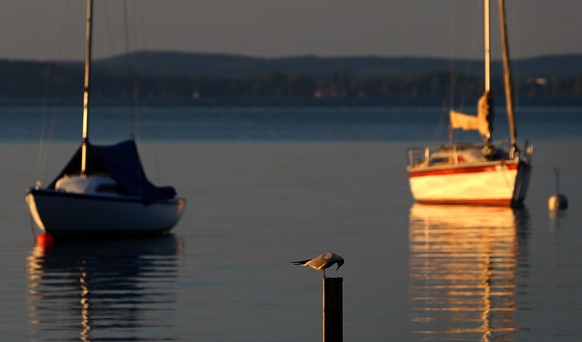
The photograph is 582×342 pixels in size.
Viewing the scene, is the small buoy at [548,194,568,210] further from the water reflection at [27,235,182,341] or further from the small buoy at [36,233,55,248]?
the small buoy at [36,233,55,248]

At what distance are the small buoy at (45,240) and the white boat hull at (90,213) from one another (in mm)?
181

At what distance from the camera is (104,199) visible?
1458 inches

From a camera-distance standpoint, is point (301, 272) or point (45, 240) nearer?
point (301, 272)

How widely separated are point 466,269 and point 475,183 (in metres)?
16.8

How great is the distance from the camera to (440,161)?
4922cm

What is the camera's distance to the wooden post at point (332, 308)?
59.8 feet

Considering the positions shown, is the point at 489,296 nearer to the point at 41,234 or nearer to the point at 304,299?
the point at 304,299

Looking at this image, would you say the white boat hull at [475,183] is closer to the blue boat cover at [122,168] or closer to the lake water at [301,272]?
the lake water at [301,272]

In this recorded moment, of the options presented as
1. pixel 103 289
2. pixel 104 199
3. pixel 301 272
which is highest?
pixel 104 199

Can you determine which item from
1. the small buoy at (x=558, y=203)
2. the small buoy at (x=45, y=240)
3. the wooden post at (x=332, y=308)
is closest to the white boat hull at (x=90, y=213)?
the small buoy at (x=45, y=240)

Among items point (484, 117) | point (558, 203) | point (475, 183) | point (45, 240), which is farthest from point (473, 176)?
point (45, 240)

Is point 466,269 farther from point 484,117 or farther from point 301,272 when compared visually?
point 484,117

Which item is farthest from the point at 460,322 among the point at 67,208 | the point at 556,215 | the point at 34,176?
the point at 34,176

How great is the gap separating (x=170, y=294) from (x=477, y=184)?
21481 mm
